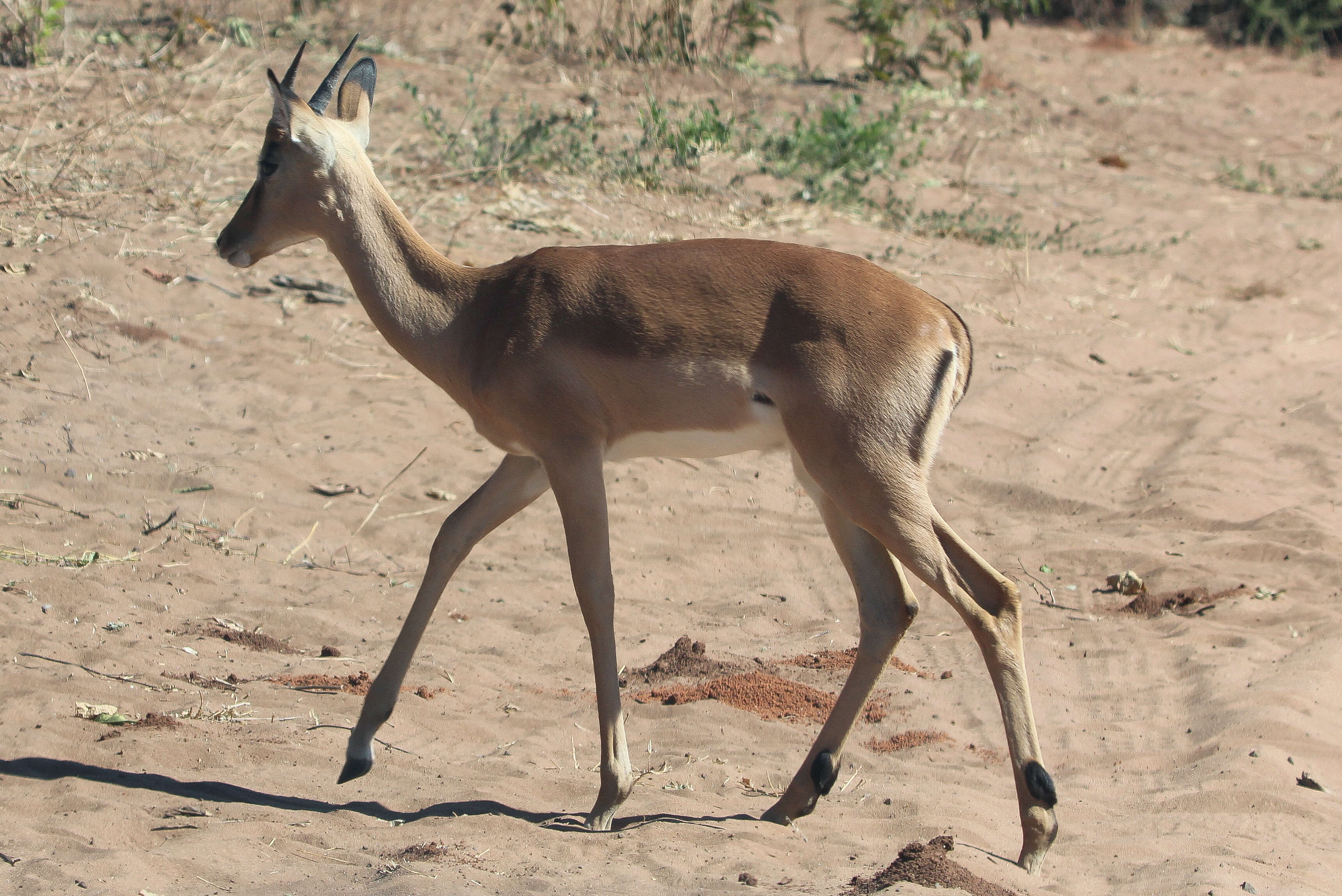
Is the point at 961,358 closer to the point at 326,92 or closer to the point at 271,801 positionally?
the point at 326,92

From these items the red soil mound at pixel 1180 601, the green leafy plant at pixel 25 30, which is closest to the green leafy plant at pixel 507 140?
the green leafy plant at pixel 25 30

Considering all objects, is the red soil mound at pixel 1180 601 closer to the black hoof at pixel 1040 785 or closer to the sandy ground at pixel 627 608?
the sandy ground at pixel 627 608

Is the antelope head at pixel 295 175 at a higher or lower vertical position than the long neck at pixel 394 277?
higher

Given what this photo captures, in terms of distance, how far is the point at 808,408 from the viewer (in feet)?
14.4

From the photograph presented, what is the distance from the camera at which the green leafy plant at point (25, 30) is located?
34.0 ft

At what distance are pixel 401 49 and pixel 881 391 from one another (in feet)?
33.3

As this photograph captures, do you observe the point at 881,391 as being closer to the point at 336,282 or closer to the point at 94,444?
the point at 94,444

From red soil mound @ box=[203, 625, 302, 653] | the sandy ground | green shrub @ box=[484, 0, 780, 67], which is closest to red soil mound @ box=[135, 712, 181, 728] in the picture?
the sandy ground

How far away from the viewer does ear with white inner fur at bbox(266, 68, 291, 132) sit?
Answer: 4695 mm

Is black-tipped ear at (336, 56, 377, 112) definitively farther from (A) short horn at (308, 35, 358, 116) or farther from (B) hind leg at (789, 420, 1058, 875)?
(B) hind leg at (789, 420, 1058, 875)

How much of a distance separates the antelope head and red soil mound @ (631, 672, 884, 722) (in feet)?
7.65

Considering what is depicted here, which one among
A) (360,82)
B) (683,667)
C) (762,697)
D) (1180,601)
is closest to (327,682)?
(683,667)

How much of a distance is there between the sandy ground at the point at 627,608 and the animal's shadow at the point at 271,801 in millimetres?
21

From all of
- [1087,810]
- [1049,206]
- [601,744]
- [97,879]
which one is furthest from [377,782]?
[1049,206]
